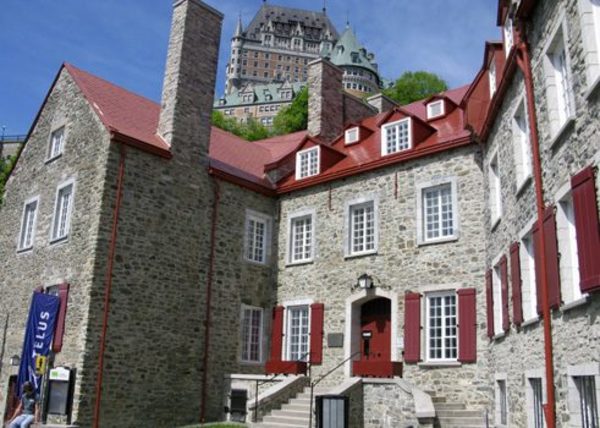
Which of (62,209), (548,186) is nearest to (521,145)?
(548,186)

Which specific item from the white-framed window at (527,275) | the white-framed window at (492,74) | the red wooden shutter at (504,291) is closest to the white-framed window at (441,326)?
the red wooden shutter at (504,291)

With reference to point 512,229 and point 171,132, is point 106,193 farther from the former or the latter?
point 512,229

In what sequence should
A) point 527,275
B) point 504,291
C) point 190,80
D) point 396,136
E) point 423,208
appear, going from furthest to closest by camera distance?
point 190,80 < point 396,136 < point 423,208 < point 504,291 < point 527,275

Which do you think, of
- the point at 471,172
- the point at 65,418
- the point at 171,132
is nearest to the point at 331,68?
the point at 171,132

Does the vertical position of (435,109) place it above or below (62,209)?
above

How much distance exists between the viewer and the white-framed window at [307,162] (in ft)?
60.6

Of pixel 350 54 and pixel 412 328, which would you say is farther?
pixel 350 54

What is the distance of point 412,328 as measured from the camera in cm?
1440

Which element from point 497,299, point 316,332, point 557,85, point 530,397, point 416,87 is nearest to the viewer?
point 557,85

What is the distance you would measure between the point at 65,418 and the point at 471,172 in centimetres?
1071

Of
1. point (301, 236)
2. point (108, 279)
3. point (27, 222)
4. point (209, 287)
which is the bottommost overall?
point (108, 279)

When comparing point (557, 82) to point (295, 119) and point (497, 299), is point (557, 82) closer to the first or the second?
point (497, 299)

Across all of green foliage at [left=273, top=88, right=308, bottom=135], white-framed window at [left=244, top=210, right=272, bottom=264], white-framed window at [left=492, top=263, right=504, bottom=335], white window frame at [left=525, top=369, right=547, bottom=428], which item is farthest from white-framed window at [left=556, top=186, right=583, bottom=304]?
green foliage at [left=273, top=88, right=308, bottom=135]

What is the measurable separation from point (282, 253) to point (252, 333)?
2.50 m
